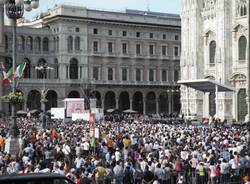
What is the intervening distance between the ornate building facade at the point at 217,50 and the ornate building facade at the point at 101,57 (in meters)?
17.6

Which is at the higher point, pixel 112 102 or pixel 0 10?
pixel 0 10

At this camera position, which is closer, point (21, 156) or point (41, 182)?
point (41, 182)

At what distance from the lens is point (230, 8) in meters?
58.7

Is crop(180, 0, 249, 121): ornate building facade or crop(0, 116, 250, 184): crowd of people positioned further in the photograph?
crop(180, 0, 249, 121): ornate building facade

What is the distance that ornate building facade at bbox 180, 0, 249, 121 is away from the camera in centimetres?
5775

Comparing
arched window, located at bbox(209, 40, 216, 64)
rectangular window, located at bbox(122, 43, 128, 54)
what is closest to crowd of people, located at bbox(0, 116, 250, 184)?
arched window, located at bbox(209, 40, 216, 64)

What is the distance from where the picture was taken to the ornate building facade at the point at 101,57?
247ft

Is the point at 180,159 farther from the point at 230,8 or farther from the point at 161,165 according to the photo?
the point at 230,8

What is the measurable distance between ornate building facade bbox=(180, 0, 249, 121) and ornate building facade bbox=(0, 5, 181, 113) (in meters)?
17.6

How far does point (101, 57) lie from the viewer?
261ft

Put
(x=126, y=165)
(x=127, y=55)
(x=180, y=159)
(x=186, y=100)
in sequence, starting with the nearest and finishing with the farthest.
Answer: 1. (x=126, y=165)
2. (x=180, y=159)
3. (x=186, y=100)
4. (x=127, y=55)

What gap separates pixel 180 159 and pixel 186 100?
1719 inches

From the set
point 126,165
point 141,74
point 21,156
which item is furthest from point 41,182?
point 141,74

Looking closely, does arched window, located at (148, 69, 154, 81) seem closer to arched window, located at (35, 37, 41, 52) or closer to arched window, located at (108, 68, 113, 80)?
arched window, located at (108, 68, 113, 80)
